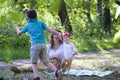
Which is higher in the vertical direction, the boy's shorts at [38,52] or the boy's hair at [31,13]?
the boy's hair at [31,13]

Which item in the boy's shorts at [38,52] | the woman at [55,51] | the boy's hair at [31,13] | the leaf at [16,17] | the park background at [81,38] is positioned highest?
the leaf at [16,17]

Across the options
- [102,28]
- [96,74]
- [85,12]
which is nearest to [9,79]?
[96,74]

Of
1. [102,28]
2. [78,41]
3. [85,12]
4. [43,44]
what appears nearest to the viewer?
[43,44]

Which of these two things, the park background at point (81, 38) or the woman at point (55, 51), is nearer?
the park background at point (81, 38)

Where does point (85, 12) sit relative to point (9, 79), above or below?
below

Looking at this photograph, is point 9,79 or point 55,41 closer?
point 9,79

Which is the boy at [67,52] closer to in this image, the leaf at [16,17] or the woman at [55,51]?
the woman at [55,51]

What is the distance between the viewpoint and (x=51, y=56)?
31.2ft

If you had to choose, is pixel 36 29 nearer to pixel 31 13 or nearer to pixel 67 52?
pixel 31 13

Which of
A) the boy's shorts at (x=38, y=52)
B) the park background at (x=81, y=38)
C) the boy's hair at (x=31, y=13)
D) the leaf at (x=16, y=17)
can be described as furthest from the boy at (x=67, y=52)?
the leaf at (x=16, y=17)

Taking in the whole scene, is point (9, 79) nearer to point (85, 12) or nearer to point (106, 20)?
point (106, 20)

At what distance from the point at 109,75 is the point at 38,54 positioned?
6.60 ft

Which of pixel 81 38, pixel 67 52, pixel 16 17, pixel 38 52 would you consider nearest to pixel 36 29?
pixel 38 52

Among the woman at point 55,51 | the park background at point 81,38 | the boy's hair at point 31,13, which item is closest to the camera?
the boy's hair at point 31,13
